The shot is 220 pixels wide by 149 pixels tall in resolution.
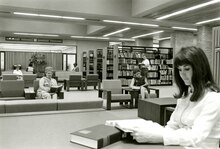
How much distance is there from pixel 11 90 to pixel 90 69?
437 inches

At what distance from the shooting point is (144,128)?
4.69 feet

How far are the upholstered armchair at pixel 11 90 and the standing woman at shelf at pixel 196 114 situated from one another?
597 cm

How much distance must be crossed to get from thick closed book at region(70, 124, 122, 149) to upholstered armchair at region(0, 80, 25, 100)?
5.77 m

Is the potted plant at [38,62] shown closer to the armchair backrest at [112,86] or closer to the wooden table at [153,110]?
the armchair backrest at [112,86]

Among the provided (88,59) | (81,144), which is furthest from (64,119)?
(88,59)

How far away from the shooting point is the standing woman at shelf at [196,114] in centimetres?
141

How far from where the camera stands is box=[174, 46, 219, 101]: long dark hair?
1475 millimetres

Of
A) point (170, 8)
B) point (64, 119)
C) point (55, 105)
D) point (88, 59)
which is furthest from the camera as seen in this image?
point (88, 59)

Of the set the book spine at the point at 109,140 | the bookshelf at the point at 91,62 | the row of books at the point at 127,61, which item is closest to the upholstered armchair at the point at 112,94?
the book spine at the point at 109,140

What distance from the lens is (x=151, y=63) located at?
14.7m

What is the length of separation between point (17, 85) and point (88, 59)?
10.9 metres

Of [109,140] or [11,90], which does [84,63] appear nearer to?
[11,90]

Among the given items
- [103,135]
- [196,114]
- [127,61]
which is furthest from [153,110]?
[127,61]

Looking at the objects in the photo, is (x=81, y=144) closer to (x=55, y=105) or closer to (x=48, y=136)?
(x=48, y=136)
